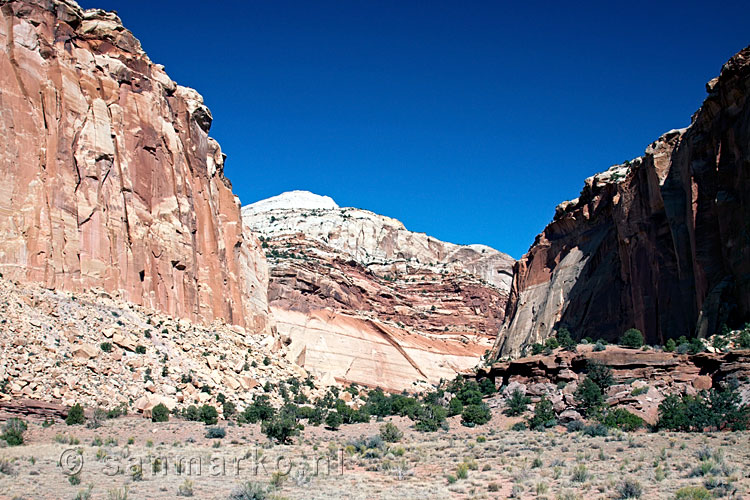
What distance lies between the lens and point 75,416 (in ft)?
98.1

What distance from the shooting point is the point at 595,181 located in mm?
58906

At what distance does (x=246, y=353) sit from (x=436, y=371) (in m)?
32.5

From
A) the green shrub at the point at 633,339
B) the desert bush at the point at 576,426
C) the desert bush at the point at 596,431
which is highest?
the green shrub at the point at 633,339

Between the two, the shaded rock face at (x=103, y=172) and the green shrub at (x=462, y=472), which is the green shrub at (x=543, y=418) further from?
the shaded rock face at (x=103, y=172)

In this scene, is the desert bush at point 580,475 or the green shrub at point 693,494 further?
the desert bush at point 580,475

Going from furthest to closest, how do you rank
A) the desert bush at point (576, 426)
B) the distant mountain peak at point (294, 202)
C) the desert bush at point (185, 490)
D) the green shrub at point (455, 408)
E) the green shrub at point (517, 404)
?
the distant mountain peak at point (294, 202) < the green shrub at point (455, 408) < the green shrub at point (517, 404) < the desert bush at point (576, 426) < the desert bush at point (185, 490)

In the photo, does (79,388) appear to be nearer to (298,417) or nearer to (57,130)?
(298,417)

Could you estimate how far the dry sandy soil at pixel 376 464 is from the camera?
17391mm

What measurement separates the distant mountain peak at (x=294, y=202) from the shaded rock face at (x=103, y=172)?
93992mm

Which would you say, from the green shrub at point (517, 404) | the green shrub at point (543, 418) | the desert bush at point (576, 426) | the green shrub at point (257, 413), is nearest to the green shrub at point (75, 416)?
the green shrub at point (257, 413)

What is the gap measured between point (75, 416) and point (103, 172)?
729 inches

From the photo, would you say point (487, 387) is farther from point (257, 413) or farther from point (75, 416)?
point (75, 416)

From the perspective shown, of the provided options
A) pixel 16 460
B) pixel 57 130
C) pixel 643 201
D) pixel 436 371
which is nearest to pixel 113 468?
pixel 16 460

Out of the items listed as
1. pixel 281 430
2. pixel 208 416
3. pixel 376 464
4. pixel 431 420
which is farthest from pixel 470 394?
pixel 376 464
